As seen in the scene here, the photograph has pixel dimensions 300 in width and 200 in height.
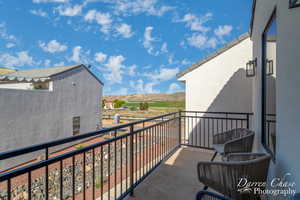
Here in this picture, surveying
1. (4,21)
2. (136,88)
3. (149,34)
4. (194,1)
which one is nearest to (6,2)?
(4,21)

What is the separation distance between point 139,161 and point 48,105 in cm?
690

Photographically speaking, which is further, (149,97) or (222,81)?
(149,97)

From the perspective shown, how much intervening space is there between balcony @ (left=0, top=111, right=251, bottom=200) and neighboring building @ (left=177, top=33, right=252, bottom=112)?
0.30 metres

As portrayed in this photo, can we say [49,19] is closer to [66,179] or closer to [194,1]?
[194,1]

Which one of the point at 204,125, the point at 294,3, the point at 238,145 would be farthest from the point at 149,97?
the point at 294,3

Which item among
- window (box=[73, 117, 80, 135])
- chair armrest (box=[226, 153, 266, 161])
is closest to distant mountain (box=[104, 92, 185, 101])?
window (box=[73, 117, 80, 135])

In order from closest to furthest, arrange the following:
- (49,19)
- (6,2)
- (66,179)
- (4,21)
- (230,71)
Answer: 1. (230,71)
2. (66,179)
3. (6,2)
4. (4,21)
5. (49,19)

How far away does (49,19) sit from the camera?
18.8m

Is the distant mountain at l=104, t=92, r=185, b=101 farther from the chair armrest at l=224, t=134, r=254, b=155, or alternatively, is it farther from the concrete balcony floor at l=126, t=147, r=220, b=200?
the chair armrest at l=224, t=134, r=254, b=155

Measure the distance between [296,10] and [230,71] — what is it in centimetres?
351

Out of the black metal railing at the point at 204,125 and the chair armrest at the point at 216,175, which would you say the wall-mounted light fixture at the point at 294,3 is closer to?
the chair armrest at the point at 216,175

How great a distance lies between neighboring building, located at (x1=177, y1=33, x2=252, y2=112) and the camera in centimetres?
426

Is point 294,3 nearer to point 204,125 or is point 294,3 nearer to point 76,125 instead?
point 204,125

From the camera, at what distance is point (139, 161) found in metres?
3.07
